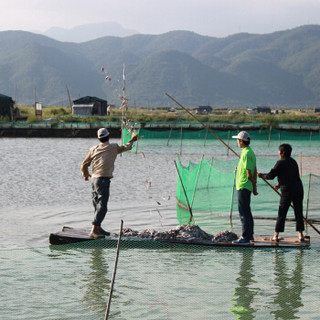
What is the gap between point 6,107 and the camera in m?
64.4

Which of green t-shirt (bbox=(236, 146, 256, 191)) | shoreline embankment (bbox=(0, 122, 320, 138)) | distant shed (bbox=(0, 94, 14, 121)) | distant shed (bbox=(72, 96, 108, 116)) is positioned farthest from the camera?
distant shed (bbox=(72, 96, 108, 116))

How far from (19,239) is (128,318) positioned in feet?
16.2

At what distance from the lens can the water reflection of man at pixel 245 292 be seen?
21.4 feet

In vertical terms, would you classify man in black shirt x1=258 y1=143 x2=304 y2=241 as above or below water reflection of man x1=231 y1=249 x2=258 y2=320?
above

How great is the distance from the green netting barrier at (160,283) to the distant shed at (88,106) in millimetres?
71309

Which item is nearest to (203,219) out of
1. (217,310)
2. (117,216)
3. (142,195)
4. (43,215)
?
(117,216)

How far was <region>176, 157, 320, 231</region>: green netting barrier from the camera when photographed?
485 inches

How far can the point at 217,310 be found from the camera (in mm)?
6594

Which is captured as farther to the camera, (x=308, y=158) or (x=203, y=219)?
(x=308, y=158)

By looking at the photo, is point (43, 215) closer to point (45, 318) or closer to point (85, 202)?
point (85, 202)

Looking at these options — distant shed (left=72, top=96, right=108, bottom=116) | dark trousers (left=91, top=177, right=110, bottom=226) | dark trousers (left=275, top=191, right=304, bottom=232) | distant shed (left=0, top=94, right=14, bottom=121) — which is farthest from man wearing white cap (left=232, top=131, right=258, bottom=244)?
distant shed (left=72, top=96, right=108, bottom=116)

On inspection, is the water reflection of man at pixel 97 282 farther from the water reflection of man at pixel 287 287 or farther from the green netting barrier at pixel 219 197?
the green netting barrier at pixel 219 197

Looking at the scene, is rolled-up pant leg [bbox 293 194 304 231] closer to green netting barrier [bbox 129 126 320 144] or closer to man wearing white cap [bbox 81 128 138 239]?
man wearing white cap [bbox 81 128 138 239]

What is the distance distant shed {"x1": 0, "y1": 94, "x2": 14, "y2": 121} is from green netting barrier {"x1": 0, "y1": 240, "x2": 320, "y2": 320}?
56.2 meters
